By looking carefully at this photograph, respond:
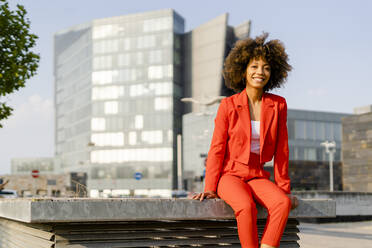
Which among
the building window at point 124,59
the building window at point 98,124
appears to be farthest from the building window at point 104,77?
the building window at point 98,124

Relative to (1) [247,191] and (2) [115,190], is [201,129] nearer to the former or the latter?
(2) [115,190]

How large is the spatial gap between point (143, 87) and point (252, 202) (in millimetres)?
71566

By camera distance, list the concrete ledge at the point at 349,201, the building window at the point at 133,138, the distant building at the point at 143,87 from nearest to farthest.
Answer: the concrete ledge at the point at 349,201
the distant building at the point at 143,87
the building window at the point at 133,138

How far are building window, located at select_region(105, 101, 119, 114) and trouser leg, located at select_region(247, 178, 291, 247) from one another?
73.2m

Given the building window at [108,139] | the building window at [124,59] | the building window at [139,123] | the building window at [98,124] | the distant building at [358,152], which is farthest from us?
the building window at [98,124]

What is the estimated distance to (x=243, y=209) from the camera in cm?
372

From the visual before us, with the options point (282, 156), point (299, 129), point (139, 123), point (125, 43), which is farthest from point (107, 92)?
point (282, 156)

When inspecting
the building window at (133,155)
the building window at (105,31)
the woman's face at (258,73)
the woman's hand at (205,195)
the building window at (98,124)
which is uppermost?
the building window at (105,31)

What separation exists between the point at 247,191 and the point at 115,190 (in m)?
72.7

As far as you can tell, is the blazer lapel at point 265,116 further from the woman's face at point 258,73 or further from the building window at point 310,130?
the building window at point 310,130

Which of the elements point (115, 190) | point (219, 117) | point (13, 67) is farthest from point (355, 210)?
point (115, 190)

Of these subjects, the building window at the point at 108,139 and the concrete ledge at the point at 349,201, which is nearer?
the concrete ledge at the point at 349,201

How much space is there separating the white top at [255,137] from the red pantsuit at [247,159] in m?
0.05

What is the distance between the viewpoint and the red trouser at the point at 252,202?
3.69 m
